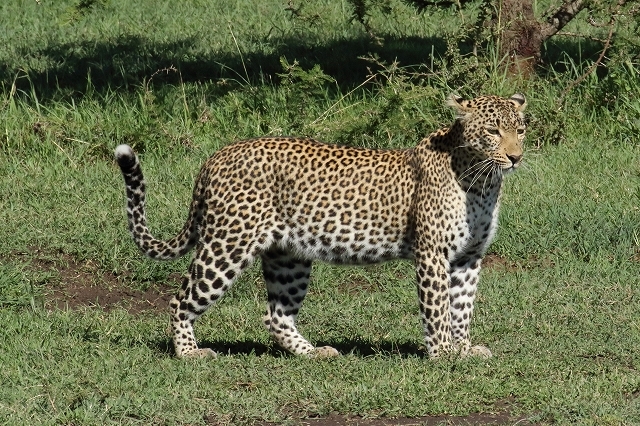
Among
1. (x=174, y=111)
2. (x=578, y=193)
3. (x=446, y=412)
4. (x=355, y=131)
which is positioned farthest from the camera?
(x=174, y=111)

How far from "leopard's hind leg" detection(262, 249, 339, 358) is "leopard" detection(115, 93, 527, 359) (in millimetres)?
16

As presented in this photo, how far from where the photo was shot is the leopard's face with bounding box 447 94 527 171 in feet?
25.8

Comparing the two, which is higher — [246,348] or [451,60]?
[451,60]

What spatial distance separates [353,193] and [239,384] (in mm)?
1501

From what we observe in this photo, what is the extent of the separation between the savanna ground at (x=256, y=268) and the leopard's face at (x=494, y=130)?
1221 millimetres

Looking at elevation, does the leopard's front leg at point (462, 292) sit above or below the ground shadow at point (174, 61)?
above

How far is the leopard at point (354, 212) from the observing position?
7977 millimetres

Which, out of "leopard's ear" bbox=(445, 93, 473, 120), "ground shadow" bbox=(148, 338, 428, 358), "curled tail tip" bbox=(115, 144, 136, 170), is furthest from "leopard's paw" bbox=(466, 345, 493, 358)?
"curled tail tip" bbox=(115, 144, 136, 170)

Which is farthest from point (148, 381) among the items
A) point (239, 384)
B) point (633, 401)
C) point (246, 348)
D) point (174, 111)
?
point (174, 111)

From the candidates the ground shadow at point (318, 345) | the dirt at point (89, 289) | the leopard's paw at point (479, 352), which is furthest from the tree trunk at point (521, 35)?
the leopard's paw at point (479, 352)

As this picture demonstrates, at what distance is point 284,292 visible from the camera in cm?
849

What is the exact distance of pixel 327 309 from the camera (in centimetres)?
937

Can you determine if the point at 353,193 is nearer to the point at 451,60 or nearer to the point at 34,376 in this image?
the point at 34,376

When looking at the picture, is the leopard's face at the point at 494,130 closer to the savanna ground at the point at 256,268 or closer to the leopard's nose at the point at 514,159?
the leopard's nose at the point at 514,159
